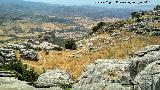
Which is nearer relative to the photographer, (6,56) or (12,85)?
(12,85)

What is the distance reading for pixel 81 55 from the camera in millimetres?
57281

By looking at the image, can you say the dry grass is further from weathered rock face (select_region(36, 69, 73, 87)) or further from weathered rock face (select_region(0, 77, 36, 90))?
weathered rock face (select_region(0, 77, 36, 90))

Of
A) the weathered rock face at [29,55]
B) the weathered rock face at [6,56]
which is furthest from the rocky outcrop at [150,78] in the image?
the weathered rock face at [29,55]

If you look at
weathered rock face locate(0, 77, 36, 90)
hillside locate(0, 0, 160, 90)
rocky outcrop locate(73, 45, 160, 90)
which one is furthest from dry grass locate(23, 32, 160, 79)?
rocky outcrop locate(73, 45, 160, 90)

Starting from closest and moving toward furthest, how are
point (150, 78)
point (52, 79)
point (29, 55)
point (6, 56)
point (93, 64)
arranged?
point (150, 78) → point (93, 64) → point (52, 79) → point (6, 56) → point (29, 55)

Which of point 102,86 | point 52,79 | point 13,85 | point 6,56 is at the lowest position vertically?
point 6,56

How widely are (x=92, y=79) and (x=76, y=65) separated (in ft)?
102

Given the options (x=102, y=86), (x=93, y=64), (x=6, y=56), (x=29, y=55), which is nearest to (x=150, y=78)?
(x=102, y=86)

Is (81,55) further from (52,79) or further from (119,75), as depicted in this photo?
(119,75)

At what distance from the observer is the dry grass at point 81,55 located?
50.2 m

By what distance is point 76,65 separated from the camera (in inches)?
1983

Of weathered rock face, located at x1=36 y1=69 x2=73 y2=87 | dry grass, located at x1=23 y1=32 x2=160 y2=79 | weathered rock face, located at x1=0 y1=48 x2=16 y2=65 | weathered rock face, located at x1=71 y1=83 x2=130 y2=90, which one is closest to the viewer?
weathered rock face, located at x1=71 y1=83 x2=130 y2=90

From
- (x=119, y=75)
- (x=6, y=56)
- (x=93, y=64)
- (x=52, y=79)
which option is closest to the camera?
(x=119, y=75)

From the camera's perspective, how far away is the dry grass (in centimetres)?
5025
